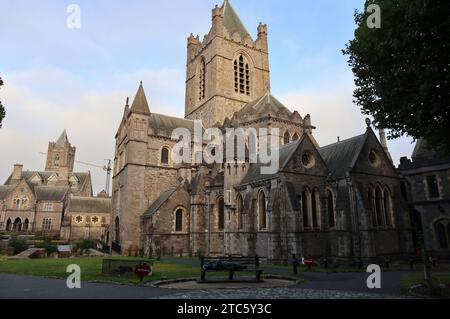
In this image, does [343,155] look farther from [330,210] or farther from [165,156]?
[165,156]

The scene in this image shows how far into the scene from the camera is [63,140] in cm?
10006

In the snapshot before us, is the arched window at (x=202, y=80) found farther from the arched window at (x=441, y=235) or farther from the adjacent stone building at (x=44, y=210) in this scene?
the arched window at (x=441, y=235)

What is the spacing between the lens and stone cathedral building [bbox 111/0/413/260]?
22.9 m

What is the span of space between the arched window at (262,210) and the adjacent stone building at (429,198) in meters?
13.8

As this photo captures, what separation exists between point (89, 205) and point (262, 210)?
173ft

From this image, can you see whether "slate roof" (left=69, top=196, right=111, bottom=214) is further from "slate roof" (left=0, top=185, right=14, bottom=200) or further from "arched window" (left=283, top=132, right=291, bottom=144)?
"arched window" (left=283, top=132, right=291, bottom=144)

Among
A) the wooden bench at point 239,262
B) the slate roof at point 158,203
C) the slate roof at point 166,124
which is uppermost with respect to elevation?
the slate roof at point 166,124

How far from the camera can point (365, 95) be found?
16.6 meters

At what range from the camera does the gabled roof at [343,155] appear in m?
24.1

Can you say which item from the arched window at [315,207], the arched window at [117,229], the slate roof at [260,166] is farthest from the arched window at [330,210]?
the arched window at [117,229]

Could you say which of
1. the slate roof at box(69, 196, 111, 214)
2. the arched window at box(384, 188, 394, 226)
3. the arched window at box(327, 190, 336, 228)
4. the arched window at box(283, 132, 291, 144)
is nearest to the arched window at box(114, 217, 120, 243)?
the arched window at box(283, 132, 291, 144)

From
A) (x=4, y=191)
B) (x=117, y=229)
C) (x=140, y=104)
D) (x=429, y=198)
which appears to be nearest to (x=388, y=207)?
(x=429, y=198)
